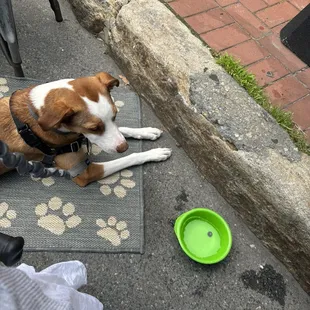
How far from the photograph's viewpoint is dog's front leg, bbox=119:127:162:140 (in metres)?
3.29

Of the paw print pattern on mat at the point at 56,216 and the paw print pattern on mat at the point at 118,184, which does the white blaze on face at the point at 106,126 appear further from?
the paw print pattern on mat at the point at 56,216

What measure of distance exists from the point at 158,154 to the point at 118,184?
1.35 ft

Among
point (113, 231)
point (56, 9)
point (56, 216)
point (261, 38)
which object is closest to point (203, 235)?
point (113, 231)

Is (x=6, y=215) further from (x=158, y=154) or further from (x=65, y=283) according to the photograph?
(x=158, y=154)

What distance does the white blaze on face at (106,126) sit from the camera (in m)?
2.42

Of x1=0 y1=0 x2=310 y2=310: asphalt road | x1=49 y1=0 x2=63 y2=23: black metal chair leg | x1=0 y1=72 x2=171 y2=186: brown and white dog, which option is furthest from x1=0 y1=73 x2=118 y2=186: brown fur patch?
x1=49 y1=0 x2=63 y2=23: black metal chair leg

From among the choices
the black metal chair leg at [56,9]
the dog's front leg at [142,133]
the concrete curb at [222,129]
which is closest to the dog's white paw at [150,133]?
the dog's front leg at [142,133]

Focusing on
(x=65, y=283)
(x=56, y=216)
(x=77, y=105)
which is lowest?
(x=56, y=216)

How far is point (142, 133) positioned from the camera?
10.9 ft

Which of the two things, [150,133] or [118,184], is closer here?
[118,184]

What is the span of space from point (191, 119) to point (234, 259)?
110 cm

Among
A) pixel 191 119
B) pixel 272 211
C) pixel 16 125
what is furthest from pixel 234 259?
pixel 16 125

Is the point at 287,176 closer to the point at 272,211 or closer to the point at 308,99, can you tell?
the point at 272,211

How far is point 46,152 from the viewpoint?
274cm
